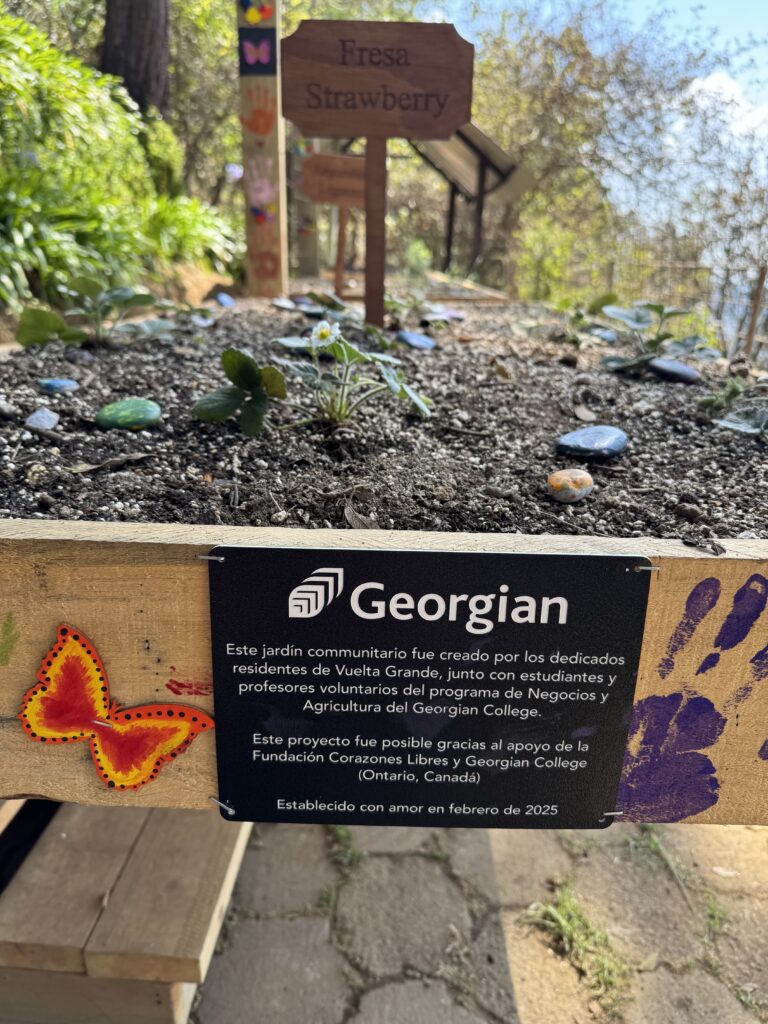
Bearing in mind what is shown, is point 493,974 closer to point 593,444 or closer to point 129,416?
point 593,444

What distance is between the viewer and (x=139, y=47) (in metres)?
4.58

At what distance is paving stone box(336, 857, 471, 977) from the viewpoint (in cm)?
142

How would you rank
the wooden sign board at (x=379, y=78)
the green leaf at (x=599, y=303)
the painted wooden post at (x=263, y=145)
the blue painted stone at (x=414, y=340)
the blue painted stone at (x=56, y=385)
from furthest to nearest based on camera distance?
1. the painted wooden post at (x=263, y=145)
2. the green leaf at (x=599, y=303)
3. the blue painted stone at (x=414, y=340)
4. the wooden sign board at (x=379, y=78)
5. the blue painted stone at (x=56, y=385)

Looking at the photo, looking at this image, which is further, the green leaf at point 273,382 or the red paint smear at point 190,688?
the green leaf at point 273,382

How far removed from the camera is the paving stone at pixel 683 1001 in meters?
1.28

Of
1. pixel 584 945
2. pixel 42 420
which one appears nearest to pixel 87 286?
pixel 42 420

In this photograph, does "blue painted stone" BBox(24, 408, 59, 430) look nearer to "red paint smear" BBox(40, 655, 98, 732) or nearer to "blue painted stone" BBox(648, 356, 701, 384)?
"red paint smear" BBox(40, 655, 98, 732)

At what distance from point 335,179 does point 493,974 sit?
8.37ft

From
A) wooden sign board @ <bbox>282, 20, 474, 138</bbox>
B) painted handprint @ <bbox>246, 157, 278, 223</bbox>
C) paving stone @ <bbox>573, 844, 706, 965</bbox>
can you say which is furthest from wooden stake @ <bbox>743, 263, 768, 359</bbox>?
paving stone @ <bbox>573, 844, 706, 965</bbox>

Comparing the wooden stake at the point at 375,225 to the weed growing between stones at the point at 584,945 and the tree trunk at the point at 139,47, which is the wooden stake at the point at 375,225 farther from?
the tree trunk at the point at 139,47

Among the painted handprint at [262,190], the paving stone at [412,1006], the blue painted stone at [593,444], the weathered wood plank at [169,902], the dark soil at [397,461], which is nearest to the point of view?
the dark soil at [397,461]

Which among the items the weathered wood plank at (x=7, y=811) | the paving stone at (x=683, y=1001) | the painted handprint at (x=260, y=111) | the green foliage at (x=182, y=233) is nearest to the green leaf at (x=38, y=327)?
the weathered wood plank at (x=7, y=811)

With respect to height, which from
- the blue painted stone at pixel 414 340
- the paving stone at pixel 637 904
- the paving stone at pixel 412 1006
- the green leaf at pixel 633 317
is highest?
the green leaf at pixel 633 317

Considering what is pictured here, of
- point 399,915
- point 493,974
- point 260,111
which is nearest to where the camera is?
point 493,974
